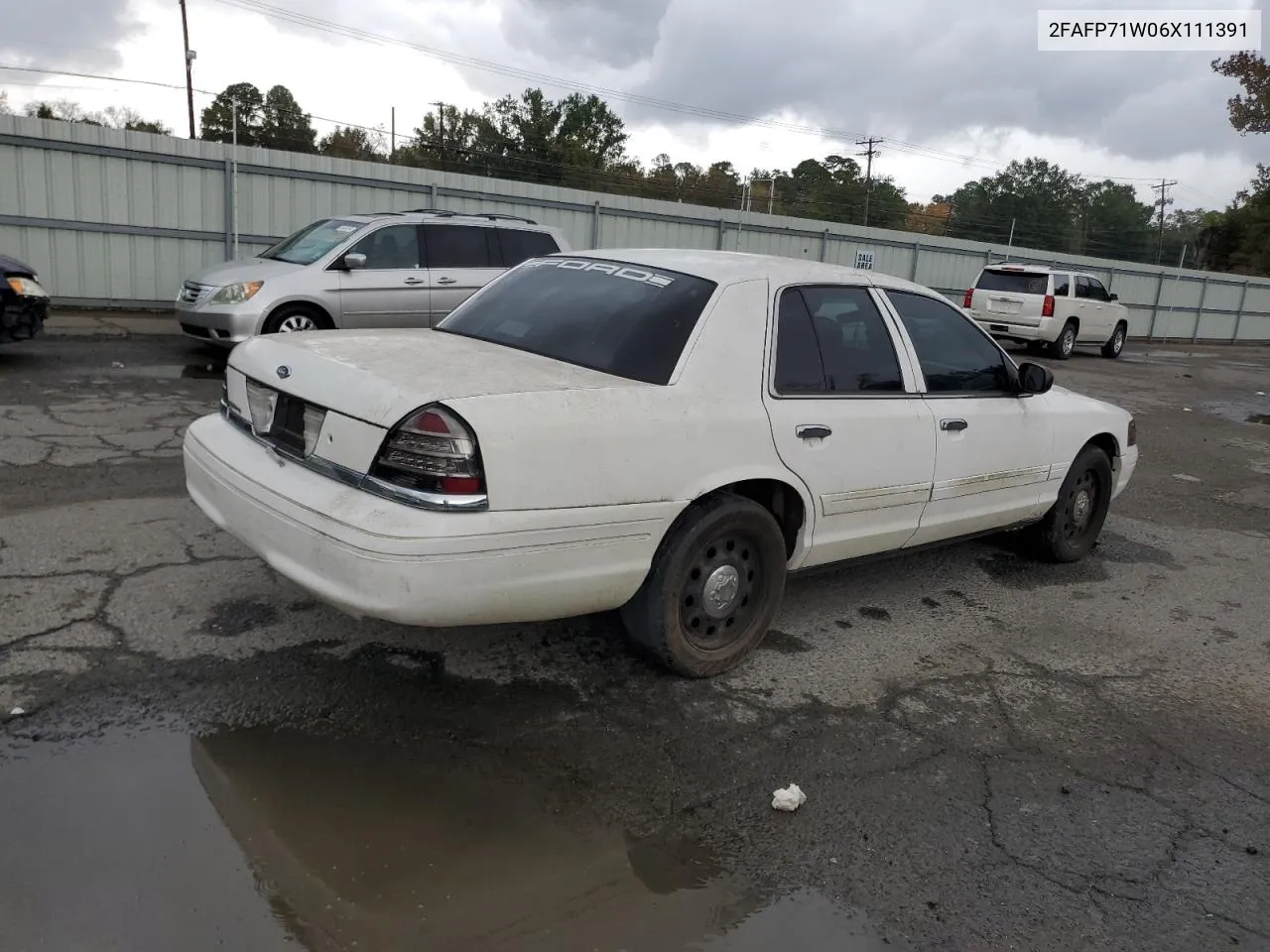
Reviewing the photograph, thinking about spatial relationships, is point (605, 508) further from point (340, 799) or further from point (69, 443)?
point (69, 443)

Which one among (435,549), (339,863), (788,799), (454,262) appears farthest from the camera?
(454,262)

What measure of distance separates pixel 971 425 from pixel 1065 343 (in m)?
17.1

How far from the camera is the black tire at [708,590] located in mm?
3633

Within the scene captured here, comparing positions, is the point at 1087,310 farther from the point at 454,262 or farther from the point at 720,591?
the point at 720,591

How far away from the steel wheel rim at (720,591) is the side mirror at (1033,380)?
201cm

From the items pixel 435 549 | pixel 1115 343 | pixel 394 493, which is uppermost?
pixel 394 493

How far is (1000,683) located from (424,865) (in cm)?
259

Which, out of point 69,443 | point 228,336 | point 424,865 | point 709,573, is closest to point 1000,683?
point 709,573

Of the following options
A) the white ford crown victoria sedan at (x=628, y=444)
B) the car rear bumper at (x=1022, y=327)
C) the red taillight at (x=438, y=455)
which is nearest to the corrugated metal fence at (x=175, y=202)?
the car rear bumper at (x=1022, y=327)

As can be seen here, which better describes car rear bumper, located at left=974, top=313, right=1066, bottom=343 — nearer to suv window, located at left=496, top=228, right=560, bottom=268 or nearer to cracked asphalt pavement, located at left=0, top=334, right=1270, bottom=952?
suv window, located at left=496, top=228, right=560, bottom=268

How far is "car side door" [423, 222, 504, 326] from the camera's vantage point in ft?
34.5

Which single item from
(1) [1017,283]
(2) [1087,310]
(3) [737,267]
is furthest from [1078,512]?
(2) [1087,310]

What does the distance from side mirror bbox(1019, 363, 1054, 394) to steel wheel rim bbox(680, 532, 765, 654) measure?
79.1 inches

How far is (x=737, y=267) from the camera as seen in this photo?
13.6 feet
